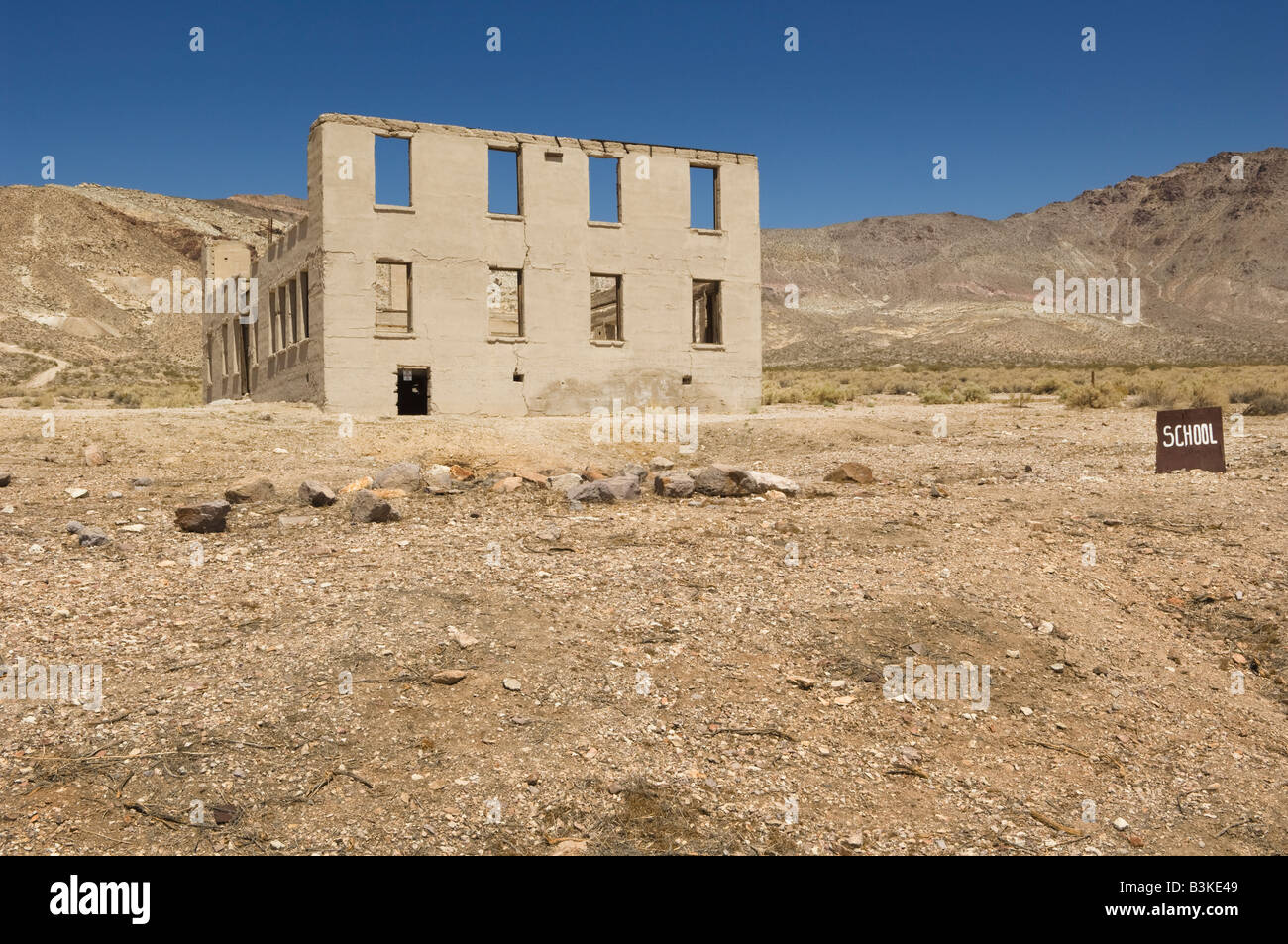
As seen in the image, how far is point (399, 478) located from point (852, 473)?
18.0 ft

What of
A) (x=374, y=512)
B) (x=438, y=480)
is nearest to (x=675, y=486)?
(x=438, y=480)

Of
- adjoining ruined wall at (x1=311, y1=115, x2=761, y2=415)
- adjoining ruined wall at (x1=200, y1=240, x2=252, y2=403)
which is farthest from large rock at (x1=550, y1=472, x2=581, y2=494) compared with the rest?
adjoining ruined wall at (x1=200, y1=240, x2=252, y2=403)

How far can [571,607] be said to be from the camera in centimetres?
696

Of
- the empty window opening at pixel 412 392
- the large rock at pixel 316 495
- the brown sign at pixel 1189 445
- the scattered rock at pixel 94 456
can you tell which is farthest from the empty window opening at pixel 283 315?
the brown sign at pixel 1189 445

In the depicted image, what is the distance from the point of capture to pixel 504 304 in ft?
107

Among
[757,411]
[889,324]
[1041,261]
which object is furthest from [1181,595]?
[1041,261]

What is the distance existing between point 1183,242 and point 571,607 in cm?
14371

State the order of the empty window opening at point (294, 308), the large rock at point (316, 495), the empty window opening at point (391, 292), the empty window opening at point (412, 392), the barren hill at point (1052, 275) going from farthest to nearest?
1. the barren hill at point (1052, 275)
2. the empty window opening at point (391, 292)
3. the empty window opening at point (412, 392)
4. the empty window opening at point (294, 308)
5. the large rock at point (316, 495)

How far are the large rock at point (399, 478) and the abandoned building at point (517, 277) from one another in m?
8.53

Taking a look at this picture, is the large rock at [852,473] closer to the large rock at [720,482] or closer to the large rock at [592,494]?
the large rock at [720,482]

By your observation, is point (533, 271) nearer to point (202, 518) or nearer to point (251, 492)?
point (251, 492)

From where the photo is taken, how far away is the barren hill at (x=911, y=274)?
206 feet
